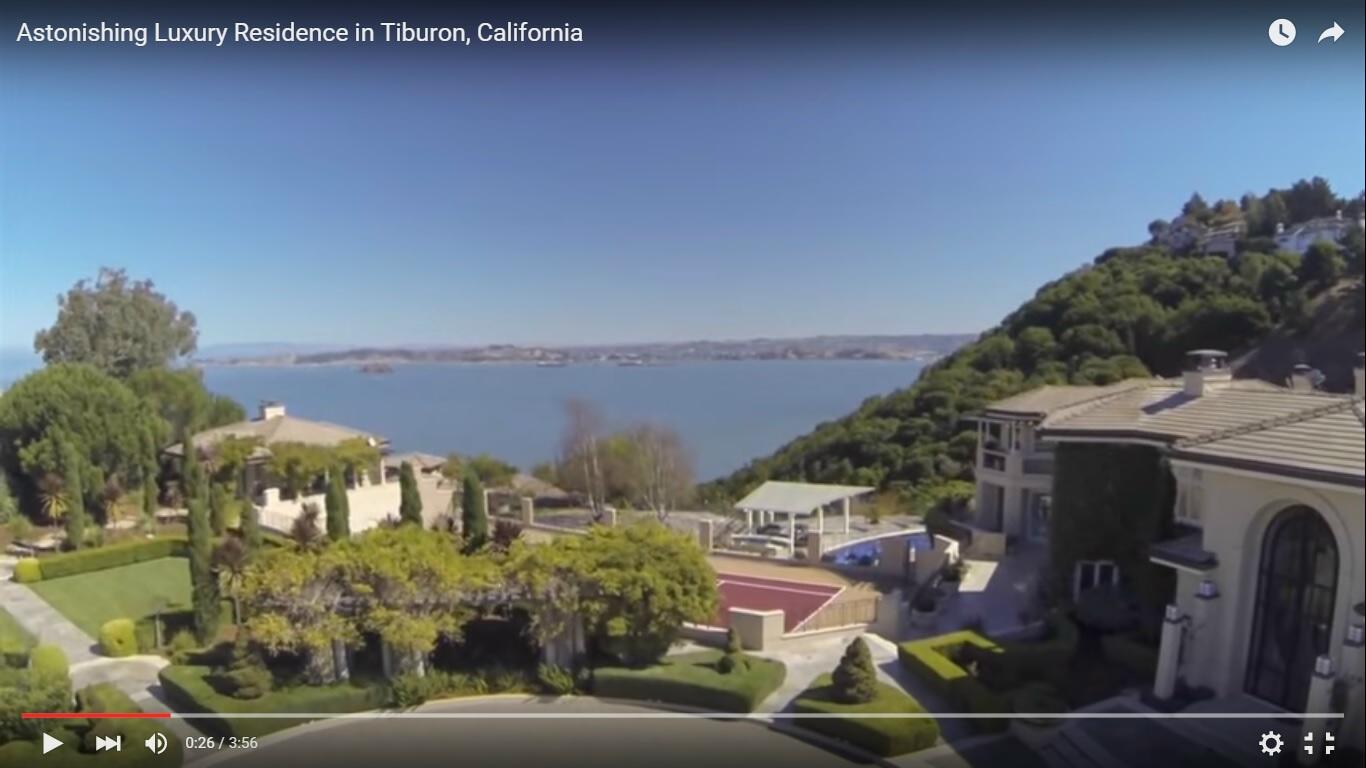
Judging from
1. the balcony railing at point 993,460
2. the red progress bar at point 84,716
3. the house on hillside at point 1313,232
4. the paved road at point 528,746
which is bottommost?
the paved road at point 528,746

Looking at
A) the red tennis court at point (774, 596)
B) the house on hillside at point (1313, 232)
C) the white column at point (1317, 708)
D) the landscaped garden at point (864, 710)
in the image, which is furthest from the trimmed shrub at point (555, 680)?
the house on hillside at point (1313, 232)

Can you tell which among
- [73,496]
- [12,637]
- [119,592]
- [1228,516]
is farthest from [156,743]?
[1228,516]

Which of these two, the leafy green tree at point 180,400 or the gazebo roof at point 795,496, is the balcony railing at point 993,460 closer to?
the gazebo roof at point 795,496

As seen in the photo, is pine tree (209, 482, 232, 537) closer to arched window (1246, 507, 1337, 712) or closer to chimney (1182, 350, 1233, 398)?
chimney (1182, 350, 1233, 398)

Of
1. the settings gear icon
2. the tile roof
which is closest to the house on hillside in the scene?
the tile roof

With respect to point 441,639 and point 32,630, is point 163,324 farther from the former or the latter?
point 441,639

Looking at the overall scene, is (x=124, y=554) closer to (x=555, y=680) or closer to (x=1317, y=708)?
(x=555, y=680)
